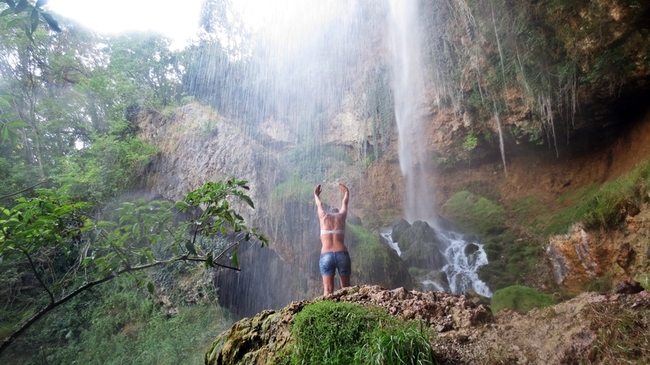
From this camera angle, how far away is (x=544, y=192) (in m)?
11.3

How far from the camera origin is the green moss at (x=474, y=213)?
37.4 ft

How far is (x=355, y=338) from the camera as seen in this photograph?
243cm

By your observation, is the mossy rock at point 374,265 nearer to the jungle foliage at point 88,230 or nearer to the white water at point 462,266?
the white water at point 462,266

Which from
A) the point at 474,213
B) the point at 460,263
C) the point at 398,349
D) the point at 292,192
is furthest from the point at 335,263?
the point at 474,213

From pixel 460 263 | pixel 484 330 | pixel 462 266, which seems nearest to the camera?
pixel 484 330

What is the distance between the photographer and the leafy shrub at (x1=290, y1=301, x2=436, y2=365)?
212 cm

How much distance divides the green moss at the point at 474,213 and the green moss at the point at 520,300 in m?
6.37

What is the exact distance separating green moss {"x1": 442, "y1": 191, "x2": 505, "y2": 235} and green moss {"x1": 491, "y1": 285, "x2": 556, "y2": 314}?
20.9 ft

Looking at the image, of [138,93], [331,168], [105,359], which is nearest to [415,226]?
[331,168]

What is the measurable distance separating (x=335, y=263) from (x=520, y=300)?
121 inches

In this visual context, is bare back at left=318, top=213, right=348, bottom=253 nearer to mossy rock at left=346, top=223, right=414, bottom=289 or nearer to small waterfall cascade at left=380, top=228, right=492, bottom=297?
mossy rock at left=346, top=223, right=414, bottom=289

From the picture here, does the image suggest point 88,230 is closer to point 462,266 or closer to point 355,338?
point 355,338

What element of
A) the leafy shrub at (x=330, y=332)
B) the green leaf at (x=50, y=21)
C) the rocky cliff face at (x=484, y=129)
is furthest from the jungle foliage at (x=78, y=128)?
the green leaf at (x=50, y=21)

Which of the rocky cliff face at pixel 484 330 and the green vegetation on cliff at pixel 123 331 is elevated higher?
the rocky cliff face at pixel 484 330
